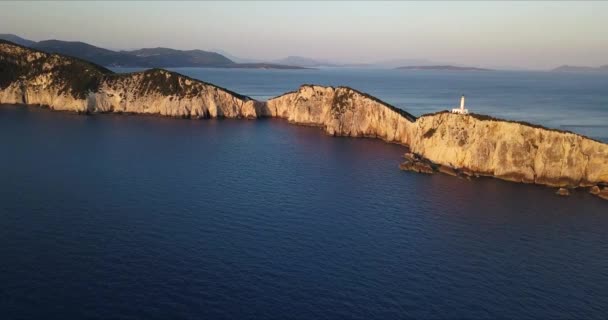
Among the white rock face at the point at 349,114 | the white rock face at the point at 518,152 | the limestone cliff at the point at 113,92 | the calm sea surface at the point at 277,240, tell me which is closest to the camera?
the calm sea surface at the point at 277,240

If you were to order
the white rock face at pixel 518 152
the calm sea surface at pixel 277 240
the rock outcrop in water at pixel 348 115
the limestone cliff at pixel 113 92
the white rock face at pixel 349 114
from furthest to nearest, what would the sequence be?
the limestone cliff at pixel 113 92 → the white rock face at pixel 349 114 → the rock outcrop in water at pixel 348 115 → the white rock face at pixel 518 152 → the calm sea surface at pixel 277 240

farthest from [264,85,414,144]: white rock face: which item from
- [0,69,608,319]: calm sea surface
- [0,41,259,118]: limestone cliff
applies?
[0,69,608,319]: calm sea surface

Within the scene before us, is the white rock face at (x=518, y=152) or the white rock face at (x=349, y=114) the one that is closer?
the white rock face at (x=518, y=152)

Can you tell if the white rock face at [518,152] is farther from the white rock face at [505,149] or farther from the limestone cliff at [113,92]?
the limestone cliff at [113,92]

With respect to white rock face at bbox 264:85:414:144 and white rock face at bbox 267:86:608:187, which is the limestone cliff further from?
white rock face at bbox 267:86:608:187

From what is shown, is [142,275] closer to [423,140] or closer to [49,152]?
[49,152]

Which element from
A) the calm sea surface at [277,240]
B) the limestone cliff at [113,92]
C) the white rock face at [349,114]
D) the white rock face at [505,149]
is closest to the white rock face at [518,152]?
the white rock face at [505,149]

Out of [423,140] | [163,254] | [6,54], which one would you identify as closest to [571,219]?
[423,140]

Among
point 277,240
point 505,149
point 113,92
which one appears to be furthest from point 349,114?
point 113,92
